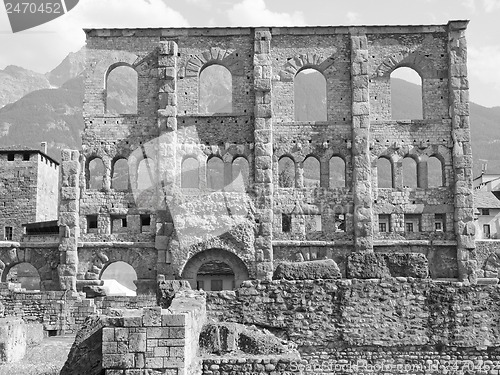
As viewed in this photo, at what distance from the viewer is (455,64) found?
3056 centimetres

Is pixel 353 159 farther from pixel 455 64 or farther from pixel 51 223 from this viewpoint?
pixel 51 223

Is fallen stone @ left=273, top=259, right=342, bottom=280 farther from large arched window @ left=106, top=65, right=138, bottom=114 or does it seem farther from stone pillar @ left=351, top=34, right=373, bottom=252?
large arched window @ left=106, top=65, right=138, bottom=114

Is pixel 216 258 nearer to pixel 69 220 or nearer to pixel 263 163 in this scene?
pixel 263 163

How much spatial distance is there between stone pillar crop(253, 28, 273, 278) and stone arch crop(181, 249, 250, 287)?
740 mm

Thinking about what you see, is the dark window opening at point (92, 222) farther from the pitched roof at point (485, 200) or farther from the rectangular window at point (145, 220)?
the pitched roof at point (485, 200)

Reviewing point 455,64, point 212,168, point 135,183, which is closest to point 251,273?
point 135,183

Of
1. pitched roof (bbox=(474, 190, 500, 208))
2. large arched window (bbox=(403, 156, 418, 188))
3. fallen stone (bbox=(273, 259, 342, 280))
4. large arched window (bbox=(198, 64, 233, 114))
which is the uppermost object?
large arched window (bbox=(198, 64, 233, 114))

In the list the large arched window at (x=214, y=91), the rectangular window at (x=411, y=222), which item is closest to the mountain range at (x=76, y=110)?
the large arched window at (x=214, y=91)

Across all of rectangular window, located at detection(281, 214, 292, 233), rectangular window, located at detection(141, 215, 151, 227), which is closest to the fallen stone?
rectangular window, located at detection(281, 214, 292, 233)

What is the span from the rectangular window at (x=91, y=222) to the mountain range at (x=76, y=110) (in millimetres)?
85664

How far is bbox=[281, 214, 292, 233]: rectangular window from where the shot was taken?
30.0 metres

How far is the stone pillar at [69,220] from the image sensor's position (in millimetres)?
29859

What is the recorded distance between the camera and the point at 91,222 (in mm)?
30672

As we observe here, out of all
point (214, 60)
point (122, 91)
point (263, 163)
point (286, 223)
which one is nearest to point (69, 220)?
point (263, 163)
